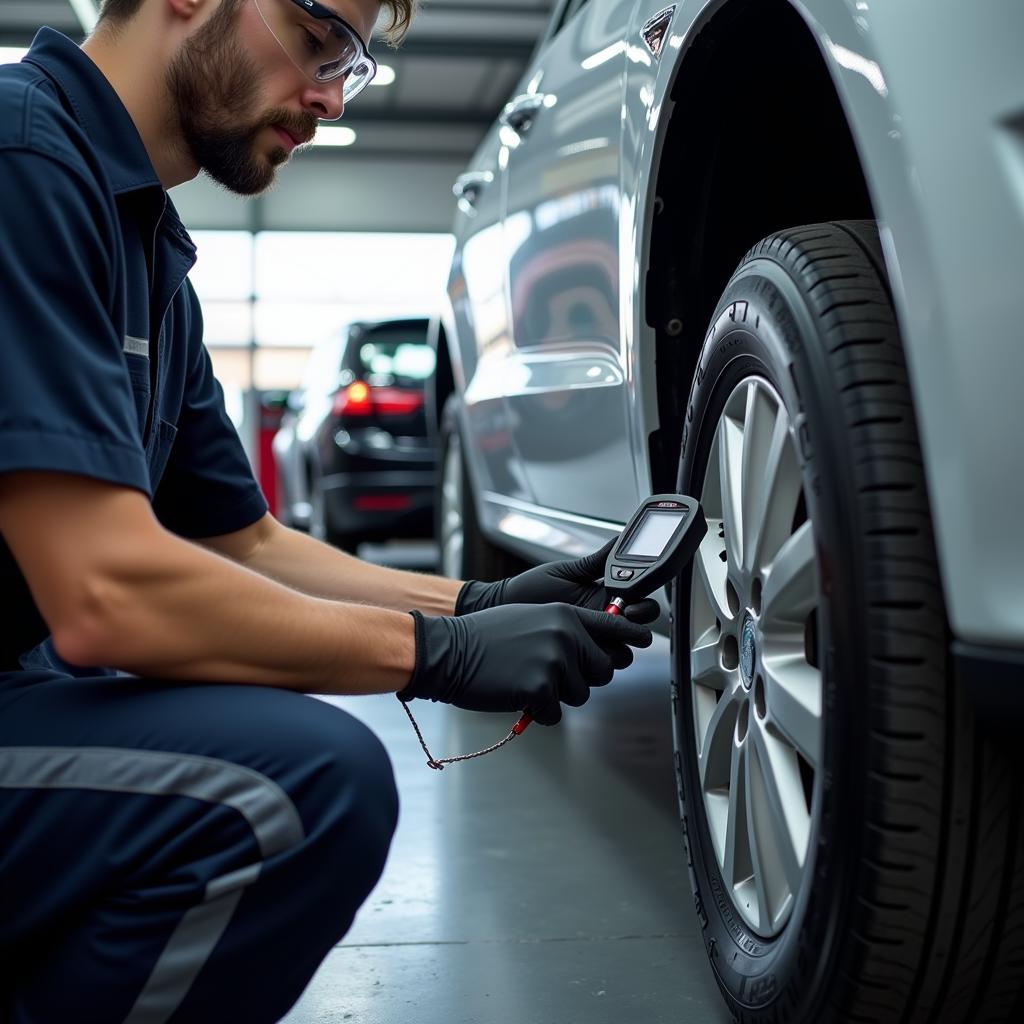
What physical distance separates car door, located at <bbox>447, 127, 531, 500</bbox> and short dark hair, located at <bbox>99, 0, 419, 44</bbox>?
2.87ft

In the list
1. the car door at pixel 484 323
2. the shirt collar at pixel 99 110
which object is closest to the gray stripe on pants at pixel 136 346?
the shirt collar at pixel 99 110

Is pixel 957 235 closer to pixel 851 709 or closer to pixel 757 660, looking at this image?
pixel 851 709

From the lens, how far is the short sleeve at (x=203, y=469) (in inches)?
59.9

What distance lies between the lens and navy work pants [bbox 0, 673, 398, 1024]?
1.01m

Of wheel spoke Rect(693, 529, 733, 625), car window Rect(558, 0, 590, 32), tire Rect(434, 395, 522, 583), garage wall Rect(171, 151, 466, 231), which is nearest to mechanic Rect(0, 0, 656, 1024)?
wheel spoke Rect(693, 529, 733, 625)

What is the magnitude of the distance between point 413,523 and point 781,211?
13.5ft

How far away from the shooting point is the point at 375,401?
18.0 ft

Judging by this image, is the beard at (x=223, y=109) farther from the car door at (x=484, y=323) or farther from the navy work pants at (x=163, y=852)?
the car door at (x=484, y=323)

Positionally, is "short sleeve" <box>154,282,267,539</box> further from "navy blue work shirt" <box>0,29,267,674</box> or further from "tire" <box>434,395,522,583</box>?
"tire" <box>434,395,522,583</box>

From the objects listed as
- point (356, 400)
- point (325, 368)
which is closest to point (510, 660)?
point (356, 400)

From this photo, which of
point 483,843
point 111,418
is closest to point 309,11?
point 111,418

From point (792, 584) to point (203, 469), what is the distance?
2.41 ft

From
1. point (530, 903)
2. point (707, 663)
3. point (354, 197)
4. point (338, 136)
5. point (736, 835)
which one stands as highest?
point (338, 136)

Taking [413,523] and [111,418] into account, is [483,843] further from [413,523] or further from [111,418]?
[413,523]
